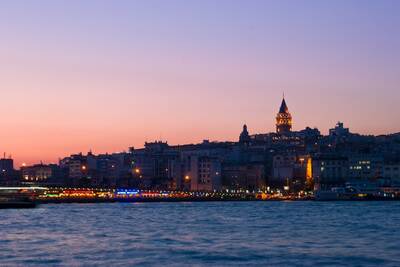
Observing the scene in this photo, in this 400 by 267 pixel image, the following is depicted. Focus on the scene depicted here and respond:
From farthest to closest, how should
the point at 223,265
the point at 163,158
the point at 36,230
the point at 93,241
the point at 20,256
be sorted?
Answer: the point at 163,158 → the point at 36,230 → the point at 93,241 → the point at 20,256 → the point at 223,265

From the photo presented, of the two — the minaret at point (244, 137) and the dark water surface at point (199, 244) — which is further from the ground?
the minaret at point (244, 137)

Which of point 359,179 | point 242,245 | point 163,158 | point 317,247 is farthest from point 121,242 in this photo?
point 163,158

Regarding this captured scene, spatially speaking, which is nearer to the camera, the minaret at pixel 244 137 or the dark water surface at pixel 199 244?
the dark water surface at pixel 199 244

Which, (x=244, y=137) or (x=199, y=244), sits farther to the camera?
(x=244, y=137)

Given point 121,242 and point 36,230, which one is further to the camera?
point 36,230

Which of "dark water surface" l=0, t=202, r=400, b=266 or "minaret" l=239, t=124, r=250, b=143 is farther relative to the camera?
"minaret" l=239, t=124, r=250, b=143

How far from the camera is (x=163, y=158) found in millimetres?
167750

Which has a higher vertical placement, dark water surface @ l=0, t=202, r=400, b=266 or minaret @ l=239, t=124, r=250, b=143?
minaret @ l=239, t=124, r=250, b=143

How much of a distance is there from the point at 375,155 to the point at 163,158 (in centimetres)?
4398

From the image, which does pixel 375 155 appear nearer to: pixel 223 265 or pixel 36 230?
pixel 36 230

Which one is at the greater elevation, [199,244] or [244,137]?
[244,137]

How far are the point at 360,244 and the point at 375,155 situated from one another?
104 meters

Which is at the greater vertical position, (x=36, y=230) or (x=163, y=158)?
(x=163, y=158)

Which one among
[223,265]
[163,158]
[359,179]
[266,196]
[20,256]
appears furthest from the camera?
[163,158]
